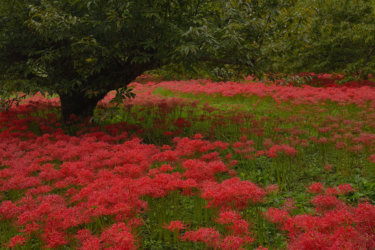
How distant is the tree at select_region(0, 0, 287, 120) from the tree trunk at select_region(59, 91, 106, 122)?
82cm

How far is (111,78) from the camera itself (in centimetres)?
780

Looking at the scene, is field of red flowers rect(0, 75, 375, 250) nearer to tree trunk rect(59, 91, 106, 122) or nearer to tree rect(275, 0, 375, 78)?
tree trunk rect(59, 91, 106, 122)

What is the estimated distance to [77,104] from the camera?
8.73 metres

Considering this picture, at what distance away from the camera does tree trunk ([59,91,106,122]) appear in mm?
8648

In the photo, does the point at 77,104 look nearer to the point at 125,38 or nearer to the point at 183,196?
the point at 125,38

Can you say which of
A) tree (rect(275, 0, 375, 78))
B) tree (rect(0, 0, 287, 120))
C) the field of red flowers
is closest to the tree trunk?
tree (rect(0, 0, 287, 120))

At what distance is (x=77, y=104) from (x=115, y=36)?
3.00 meters

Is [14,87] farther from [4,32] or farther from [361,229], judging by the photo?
[361,229]

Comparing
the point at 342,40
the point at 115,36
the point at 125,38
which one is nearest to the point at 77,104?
the point at 115,36

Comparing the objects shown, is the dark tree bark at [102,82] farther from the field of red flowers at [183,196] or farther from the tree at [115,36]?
the field of red flowers at [183,196]

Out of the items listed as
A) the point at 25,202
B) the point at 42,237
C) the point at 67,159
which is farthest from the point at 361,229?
the point at 67,159

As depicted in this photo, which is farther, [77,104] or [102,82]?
[77,104]

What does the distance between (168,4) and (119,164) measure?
154 inches

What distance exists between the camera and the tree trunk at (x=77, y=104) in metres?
8.65
